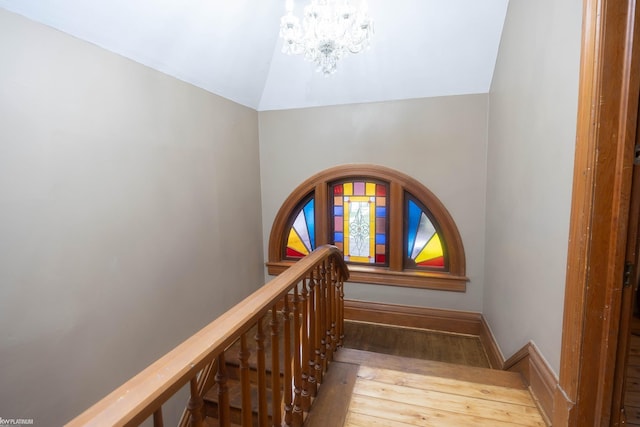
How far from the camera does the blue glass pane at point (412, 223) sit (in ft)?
10.8

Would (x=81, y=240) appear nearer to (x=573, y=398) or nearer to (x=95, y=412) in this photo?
(x=95, y=412)

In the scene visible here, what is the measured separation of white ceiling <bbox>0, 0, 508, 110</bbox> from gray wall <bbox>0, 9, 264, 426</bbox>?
128 mm

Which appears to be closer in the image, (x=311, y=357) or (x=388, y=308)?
(x=311, y=357)

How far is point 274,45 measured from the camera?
287 cm

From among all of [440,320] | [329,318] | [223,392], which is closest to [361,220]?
[440,320]

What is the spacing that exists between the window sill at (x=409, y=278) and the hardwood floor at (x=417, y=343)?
0.48m

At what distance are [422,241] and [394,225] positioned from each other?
1.25 ft

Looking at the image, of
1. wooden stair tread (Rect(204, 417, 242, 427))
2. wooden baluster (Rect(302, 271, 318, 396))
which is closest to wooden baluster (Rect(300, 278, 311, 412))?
wooden baluster (Rect(302, 271, 318, 396))

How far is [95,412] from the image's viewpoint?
22.5 inches

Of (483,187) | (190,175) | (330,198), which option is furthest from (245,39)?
(483,187)

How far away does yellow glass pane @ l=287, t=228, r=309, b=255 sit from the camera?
3.74 meters

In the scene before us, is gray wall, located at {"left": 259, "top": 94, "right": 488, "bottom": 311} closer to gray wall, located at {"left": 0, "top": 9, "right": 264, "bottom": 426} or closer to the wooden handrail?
gray wall, located at {"left": 0, "top": 9, "right": 264, "bottom": 426}

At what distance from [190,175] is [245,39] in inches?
49.9

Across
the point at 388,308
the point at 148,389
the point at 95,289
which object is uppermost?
the point at 148,389
